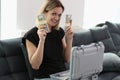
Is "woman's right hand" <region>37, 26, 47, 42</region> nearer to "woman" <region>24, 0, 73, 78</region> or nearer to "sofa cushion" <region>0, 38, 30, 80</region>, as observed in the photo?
"woman" <region>24, 0, 73, 78</region>

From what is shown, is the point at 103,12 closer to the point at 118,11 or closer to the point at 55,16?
the point at 118,11

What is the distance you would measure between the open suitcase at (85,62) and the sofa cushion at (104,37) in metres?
1.32

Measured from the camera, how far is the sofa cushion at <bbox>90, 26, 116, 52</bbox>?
3152mm

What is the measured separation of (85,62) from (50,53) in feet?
2.07

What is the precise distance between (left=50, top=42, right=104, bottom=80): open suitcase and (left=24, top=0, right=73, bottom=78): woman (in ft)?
1.48

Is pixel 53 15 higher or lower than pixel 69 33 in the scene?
higher

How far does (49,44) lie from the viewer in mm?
2314

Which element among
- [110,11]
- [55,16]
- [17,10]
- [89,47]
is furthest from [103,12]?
[89,47]

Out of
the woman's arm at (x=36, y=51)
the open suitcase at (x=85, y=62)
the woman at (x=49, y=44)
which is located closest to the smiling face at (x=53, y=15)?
the woman at (x=49, y=44)

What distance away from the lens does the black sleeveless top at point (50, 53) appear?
2229mm

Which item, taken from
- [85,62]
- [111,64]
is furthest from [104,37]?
[85,62]

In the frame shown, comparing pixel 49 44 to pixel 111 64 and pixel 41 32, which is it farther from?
pixel 111 64

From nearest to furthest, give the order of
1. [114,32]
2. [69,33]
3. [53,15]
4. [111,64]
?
[53,15] → [69,33] → [111,64] → [114,32]

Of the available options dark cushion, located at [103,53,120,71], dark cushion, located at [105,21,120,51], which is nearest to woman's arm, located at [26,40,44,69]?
dark cushion, located at [103,53,120,71]
